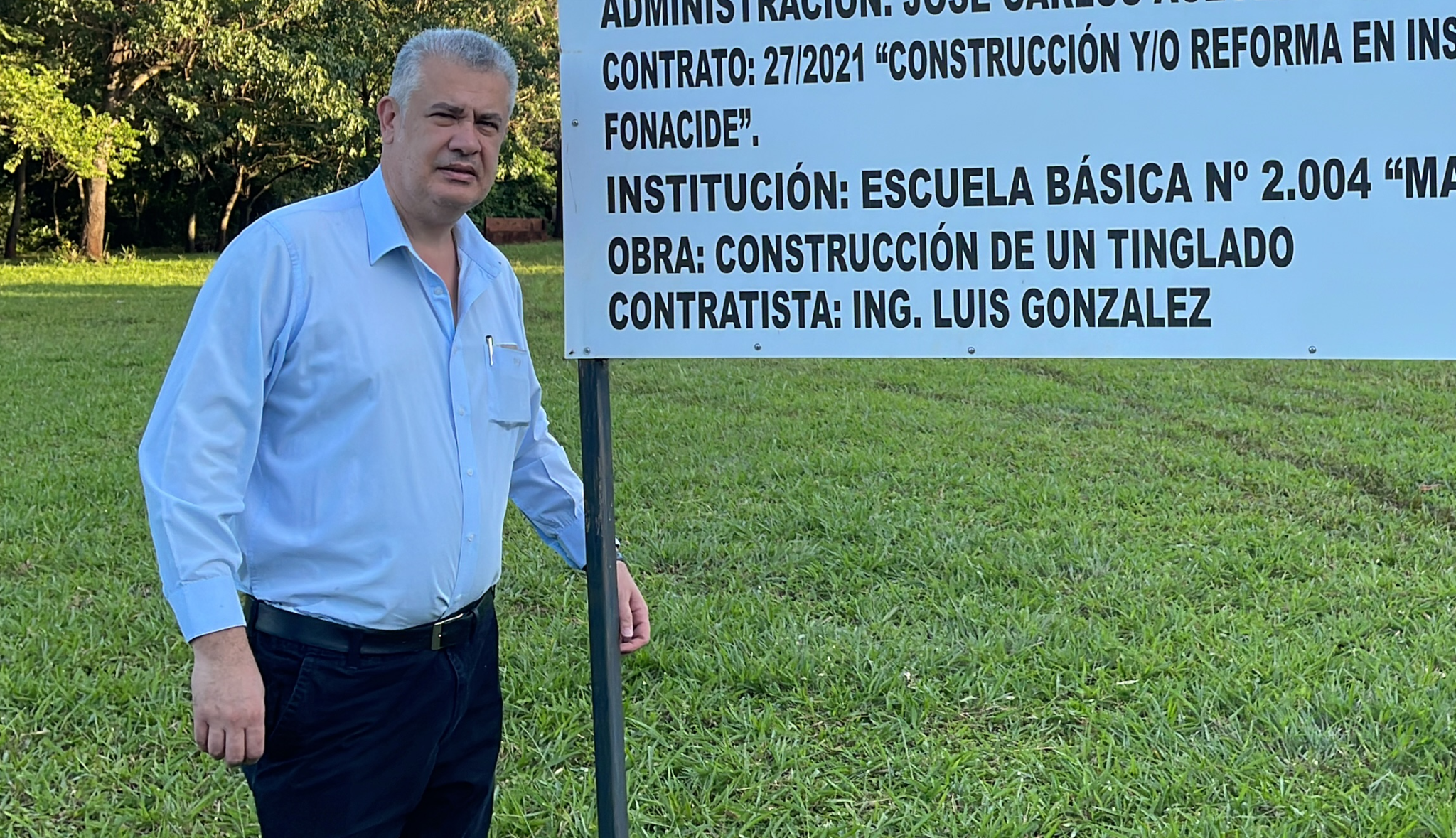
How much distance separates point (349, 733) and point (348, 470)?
39cm

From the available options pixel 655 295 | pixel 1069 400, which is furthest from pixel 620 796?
pixel 1069 400

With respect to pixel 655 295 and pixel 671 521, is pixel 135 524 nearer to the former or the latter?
pixel 671 521

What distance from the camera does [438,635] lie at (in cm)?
178

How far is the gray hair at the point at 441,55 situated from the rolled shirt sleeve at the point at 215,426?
0.99ft

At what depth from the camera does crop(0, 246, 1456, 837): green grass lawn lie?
107 inches

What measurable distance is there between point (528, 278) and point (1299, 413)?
12.6m

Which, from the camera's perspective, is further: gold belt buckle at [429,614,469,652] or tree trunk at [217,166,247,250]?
tree trunk at [217,166,247,250]

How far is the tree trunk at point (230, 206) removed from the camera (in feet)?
87.0

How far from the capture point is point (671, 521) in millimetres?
4723

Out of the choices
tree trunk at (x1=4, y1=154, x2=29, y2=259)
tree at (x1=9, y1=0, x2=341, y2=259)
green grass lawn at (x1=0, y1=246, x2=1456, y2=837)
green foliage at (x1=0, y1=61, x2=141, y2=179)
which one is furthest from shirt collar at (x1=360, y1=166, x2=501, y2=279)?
tree trunk at (x1=4, y1=154, x2=29, y2=259)

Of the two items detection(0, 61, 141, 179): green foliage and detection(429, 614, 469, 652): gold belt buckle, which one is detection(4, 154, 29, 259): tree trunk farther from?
detection(429, 614, 469, 652): gold belt buckle

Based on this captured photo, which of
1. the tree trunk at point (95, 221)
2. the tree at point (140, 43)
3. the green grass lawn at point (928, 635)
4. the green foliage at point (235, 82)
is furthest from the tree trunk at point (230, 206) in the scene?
the green grass lawn at point (928, 635)

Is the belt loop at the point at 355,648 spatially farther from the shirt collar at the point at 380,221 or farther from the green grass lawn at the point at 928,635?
the green grass lawn at the point at 928,635

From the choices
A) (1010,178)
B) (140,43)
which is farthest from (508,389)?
(140,43)
